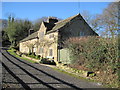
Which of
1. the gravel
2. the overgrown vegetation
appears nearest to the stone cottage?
the overgrown vegetation

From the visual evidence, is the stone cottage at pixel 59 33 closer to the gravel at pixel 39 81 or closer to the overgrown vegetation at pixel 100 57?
the overgrown vegetation at pixel 100 57

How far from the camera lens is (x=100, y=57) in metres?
11.5

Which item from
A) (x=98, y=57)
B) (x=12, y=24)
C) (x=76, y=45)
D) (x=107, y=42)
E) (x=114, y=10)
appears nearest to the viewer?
(x=107, y=42)

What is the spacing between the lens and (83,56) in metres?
14.3

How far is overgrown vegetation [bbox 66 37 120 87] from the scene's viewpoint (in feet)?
31.4

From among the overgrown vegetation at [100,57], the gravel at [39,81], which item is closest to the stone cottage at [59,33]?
the overgrown vegetation at [100,57]

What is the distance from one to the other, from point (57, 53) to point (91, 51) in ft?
34.0

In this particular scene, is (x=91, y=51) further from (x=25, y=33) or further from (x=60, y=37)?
(x=25, y=33)

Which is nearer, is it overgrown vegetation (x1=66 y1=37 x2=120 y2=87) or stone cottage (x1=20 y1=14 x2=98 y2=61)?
overgrown vegetation (x1=66 y1=37 x2=120 y2=87)

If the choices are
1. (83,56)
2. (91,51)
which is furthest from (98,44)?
(83,56)

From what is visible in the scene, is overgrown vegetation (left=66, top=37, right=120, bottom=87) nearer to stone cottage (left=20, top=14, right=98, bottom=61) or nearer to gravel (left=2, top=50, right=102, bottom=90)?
gravel (left=2, top=50, right=102, bottom=90)

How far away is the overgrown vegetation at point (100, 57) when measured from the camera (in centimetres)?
959

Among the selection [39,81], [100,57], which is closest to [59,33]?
[100,57]

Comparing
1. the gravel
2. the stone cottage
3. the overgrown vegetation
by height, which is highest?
the stone cottage
